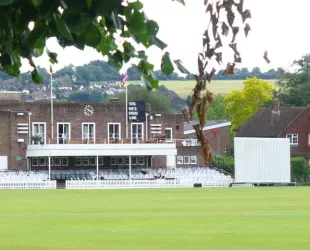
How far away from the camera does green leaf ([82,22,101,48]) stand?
7676 mm

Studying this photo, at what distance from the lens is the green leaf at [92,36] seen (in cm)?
768

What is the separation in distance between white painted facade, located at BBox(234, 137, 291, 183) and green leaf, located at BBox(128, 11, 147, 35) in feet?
231

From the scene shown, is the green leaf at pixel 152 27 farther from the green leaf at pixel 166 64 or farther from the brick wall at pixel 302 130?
the brick wall at pixel 302 130

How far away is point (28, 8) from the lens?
A: 752 cm

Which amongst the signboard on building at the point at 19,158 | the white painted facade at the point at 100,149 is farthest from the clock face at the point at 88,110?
the signboard on building at the point at 19,158

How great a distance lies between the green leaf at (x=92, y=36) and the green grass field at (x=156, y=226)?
1215 centimetres

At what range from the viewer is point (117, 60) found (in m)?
8.47

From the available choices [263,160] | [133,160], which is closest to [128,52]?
[263,160]

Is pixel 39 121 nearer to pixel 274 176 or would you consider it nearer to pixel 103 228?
pixel 274 176

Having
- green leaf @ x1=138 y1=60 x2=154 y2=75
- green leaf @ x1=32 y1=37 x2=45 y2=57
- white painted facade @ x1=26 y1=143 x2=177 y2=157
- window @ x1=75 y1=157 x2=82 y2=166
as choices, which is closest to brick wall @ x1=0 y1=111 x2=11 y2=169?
white painted facade @ x1=26 y1=143 x2=177 y2=157

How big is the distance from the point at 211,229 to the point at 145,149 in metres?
60.6

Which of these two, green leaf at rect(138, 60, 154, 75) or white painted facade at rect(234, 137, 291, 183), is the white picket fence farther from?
green leaf at rect(138, 60, 154, 75)

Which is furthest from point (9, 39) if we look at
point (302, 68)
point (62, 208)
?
point (302, 68)

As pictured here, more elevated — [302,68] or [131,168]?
[302,68]
